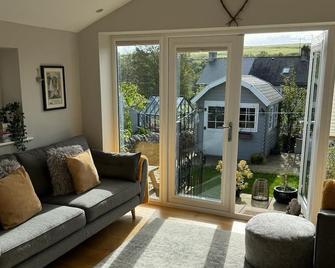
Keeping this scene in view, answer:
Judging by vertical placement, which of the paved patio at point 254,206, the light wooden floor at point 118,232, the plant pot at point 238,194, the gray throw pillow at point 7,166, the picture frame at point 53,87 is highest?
the picture frame at point 53,87

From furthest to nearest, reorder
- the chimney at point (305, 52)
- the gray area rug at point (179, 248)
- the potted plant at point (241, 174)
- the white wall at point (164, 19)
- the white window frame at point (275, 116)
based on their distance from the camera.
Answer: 1. the potted plant at point (241, 174)
2. the white window frame at point (275, 116)
3. the chimney at point (305, 52)
4. the white wall at point (164, 19)
5. the gray area rug at point (179, 248)

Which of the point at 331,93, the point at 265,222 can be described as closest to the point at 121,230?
the point at 265,222

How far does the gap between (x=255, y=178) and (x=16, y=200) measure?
247 cm

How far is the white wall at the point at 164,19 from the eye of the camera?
294 cm

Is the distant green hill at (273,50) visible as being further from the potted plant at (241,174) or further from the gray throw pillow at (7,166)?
the gray throw pillow at (7,166)

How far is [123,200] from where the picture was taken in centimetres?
326

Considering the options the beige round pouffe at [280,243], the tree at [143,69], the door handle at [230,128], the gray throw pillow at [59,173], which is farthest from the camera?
the tree at [143,69]

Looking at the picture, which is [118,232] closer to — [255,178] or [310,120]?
[255,178]

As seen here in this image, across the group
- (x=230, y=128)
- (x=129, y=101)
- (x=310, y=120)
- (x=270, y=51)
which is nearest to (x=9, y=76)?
(x=129, y=101)

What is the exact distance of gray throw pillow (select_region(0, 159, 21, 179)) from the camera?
2.63 metres

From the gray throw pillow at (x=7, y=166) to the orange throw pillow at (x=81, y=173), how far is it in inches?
19.3

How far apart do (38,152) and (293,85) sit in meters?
2.64

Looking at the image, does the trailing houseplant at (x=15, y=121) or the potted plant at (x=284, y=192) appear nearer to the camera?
the trailing houseplant at (x=15, y=121)

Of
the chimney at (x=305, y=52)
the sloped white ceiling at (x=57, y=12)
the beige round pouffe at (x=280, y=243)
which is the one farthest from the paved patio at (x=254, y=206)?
the sloped white ceiling at (x=57, y=12)
